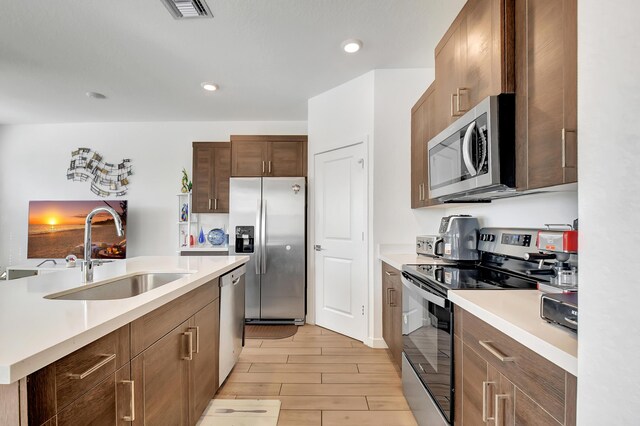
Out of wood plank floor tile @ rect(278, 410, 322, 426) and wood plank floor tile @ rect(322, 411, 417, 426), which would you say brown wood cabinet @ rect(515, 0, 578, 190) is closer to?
wood plank floor tile @ rect(322, 411, 417, 426)

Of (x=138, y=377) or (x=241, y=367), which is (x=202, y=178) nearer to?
(x=241, y=367)

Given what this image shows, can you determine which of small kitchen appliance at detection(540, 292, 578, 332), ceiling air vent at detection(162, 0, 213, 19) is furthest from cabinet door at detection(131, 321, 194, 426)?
ceiling air vent at detection(162, 0, 213, 19)

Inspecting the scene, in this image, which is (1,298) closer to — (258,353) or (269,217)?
(258,353)

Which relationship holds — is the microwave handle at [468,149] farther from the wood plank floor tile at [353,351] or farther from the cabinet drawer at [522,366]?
the wood plank floor tile at [353,351]

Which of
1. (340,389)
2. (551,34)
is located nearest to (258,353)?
(340,389)

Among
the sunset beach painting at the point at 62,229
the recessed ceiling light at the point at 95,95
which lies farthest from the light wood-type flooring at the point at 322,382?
the recessed ceiling light at the point at 95,95

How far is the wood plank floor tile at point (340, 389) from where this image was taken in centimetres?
207

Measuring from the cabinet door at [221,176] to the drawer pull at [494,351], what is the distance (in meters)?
3.63

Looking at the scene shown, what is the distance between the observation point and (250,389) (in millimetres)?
2121

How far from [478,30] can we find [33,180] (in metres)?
5.94

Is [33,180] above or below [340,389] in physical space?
above

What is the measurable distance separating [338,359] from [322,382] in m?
0.39

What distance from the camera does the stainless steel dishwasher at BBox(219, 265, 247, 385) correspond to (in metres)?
2.05

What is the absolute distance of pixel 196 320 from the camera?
5.34 ft
